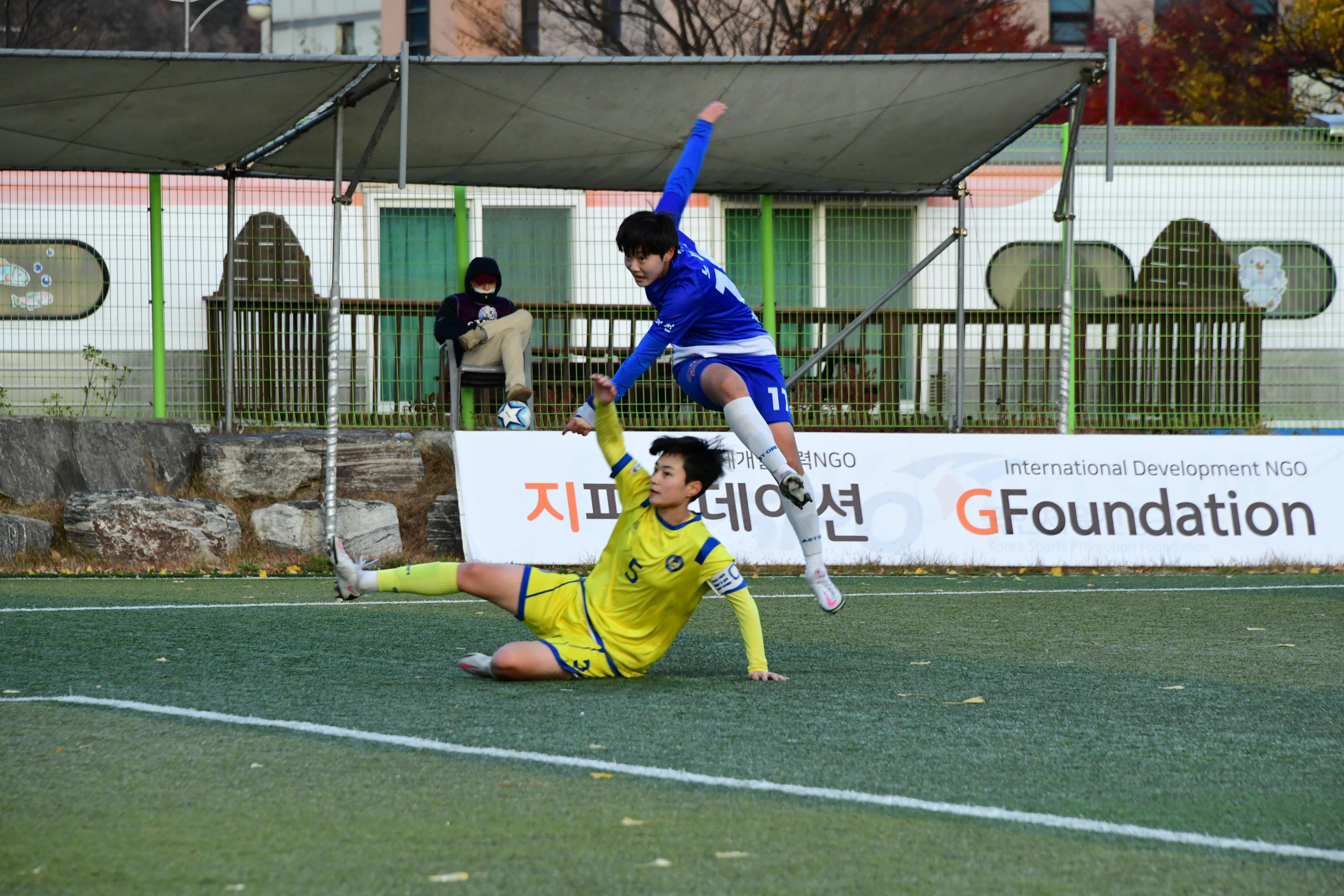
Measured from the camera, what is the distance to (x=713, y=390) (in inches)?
264

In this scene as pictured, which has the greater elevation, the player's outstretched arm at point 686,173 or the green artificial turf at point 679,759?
the player's outstretched arm at point 686,173

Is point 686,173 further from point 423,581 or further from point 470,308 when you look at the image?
point 470,308

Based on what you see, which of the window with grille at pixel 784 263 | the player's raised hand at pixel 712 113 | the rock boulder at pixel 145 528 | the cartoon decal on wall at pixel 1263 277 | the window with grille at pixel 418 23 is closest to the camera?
the player's raised hand at pixel 712 113

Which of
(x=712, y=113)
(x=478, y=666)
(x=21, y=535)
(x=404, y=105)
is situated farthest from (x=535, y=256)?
(x=478, y=666)

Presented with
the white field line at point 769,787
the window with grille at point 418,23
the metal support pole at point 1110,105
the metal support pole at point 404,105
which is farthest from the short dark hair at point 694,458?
the window with grille at point 418,23

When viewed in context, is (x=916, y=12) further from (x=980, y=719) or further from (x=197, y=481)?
(x=980, y=719)

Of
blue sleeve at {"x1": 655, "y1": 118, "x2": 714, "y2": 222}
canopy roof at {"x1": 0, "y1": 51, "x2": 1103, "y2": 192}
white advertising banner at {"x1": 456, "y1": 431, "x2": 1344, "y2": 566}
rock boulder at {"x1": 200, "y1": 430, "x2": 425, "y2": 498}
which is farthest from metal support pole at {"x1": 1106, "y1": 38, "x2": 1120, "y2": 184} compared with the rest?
rock boulder at {"x1": 200, "y1": 430, "x2": 425, "y2": 498}

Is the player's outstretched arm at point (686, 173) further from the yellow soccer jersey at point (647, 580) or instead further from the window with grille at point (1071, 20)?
the window with grille at point (1071, 20)

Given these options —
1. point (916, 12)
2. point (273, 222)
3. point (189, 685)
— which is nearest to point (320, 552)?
point (273, 222)

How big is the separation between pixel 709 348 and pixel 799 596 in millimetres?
2442

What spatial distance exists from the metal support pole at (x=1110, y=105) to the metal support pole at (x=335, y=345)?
15.9 feet

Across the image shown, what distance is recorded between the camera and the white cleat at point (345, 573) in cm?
521

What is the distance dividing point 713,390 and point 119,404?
621cm

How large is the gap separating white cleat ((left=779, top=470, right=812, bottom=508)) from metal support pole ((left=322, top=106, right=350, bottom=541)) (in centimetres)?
473
